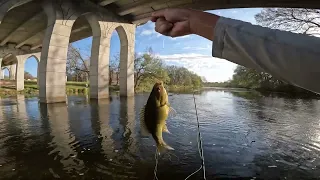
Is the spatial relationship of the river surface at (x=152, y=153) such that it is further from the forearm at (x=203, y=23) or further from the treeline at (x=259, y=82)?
the treeline at (x=259, y=82)

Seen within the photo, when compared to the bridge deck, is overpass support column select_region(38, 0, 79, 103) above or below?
below

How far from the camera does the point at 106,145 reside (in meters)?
6.23

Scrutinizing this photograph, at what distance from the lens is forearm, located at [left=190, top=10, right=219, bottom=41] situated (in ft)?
3.34

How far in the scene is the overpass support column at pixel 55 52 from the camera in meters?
18.9

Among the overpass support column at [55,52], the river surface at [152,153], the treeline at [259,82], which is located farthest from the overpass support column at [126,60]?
the river surface at [152,153]

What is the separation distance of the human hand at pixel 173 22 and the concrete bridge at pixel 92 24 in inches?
768

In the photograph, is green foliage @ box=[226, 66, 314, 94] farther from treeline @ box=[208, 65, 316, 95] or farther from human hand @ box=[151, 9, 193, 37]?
human hand @ box=[151, 9, 193, 37]

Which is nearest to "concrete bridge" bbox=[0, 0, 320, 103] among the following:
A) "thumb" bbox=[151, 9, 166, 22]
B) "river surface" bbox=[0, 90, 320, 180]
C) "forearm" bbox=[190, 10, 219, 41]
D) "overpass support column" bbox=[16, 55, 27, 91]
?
"river surface" bbox=[0, 90, 320, 180]

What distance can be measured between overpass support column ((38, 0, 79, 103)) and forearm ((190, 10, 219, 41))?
19.7 metres

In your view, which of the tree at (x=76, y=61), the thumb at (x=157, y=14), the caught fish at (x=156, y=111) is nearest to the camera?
the thumb at (x=157, y=14)

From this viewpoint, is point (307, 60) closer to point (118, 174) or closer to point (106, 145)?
point (118, 174)

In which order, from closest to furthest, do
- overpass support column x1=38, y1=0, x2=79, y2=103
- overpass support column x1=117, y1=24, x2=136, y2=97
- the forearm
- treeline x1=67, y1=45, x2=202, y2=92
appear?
1. the forearm
2. treeline x1=67, y1=45, x2=202, y2=92
3. overpass support column x1=38, y1=0, x2=79, y2=103
4. overpass support column x1=117, y1=24, x2=136, y2=97

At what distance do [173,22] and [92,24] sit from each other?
80.3 ft

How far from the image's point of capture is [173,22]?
1286mm
